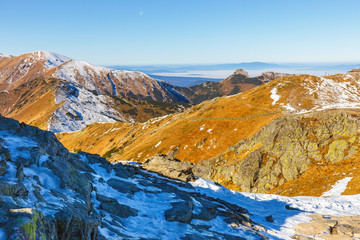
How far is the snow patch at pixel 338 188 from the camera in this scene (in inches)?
1754

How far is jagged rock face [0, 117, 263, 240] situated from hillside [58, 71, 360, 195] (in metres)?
29.5

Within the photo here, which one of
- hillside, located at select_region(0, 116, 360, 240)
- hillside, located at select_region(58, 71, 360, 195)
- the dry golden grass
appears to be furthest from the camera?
hillside, located at select_region(58, 71, 360, 195)

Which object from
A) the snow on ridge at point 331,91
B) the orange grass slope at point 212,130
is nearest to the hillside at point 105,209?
the orange grass slope at point 212,130

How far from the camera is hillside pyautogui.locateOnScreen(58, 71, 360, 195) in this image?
56.4 m

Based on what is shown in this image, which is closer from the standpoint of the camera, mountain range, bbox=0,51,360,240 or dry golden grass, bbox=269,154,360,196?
mountain range, bbox=0,51,360,240

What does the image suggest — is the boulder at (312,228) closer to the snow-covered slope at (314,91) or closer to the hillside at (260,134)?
the hillside at (260,134)

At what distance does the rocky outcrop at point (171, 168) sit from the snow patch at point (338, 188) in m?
27.0

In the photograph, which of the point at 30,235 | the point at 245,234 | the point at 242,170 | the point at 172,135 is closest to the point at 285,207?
the point at 245,234

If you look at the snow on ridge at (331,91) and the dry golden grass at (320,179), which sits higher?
the snow on ridge at (331,91)

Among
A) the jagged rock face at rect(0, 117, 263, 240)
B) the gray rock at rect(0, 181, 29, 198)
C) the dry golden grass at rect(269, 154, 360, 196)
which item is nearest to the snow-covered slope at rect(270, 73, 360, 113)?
the dry golden grass at rect(269, 154, 360, 196)

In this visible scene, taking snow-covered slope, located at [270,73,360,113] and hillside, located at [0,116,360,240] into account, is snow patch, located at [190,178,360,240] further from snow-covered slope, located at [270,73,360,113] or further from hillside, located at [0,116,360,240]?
snow-covered slope, located at [270,73,360,113]

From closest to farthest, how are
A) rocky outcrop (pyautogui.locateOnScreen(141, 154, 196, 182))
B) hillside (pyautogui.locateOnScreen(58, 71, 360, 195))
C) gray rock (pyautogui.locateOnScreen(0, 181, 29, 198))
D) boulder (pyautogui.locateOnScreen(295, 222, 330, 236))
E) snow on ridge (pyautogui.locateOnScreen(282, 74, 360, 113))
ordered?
gray rock (pyautogui.locateOnScreen(0, 181, 29, 198)), boulder (pyautogui.locateOnScreen(295, 222, 330, 236)), rocky outcrop (pyautogui.locateOnScreen(141, 154, 196, 182)), hillside (pyautogui.locateOnScreen(58, 71, 360, 195)), snow on ridge (pyautogui.locateOnScreen(282, 74, 360, 113))

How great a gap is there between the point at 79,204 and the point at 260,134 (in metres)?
64.1

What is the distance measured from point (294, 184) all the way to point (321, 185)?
18.3 feet
